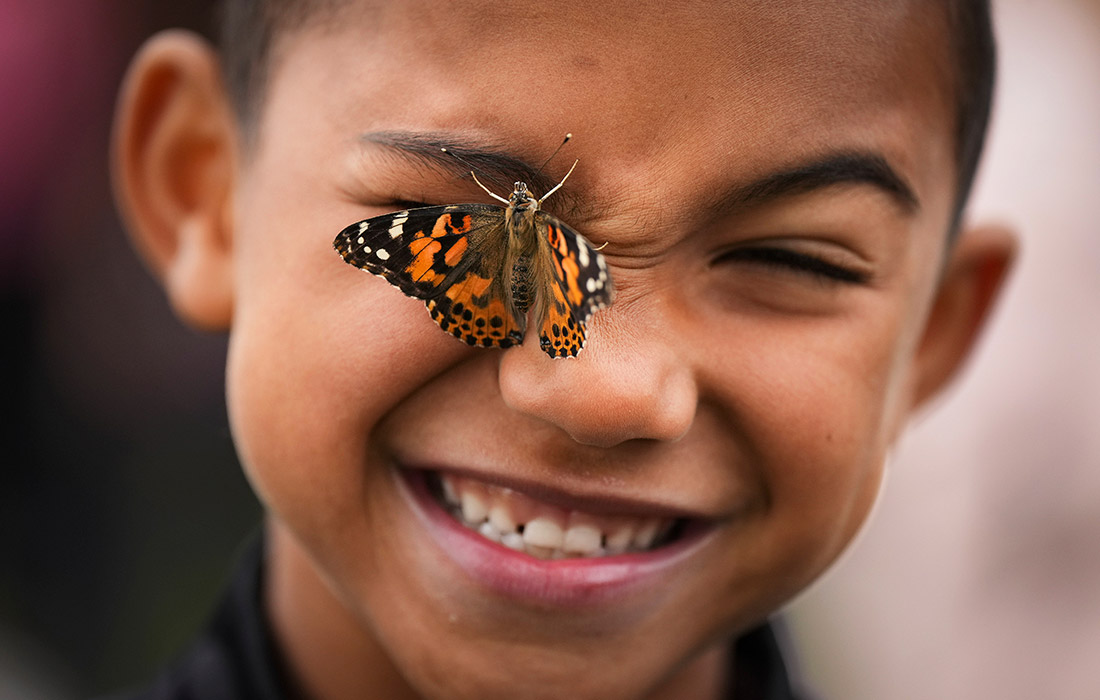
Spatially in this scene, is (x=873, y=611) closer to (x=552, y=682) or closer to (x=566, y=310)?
(x=552, y=682)

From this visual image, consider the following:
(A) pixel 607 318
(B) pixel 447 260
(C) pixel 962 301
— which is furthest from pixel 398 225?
(C) pixel 962 301

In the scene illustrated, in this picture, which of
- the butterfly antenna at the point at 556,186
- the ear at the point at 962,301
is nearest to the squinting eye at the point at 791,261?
the butterfly antenna at the point at 556,186

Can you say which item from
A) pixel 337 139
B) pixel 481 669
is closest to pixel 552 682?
pixel 481 669

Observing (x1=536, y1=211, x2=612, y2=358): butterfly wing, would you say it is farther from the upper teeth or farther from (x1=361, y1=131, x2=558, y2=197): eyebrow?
the upper teeth

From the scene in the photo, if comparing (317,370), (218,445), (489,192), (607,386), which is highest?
(489,192)

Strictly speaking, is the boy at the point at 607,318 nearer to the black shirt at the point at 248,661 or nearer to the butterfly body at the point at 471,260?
the butterfly body at the point at 471,260

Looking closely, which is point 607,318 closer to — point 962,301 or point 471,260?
point 471,260
